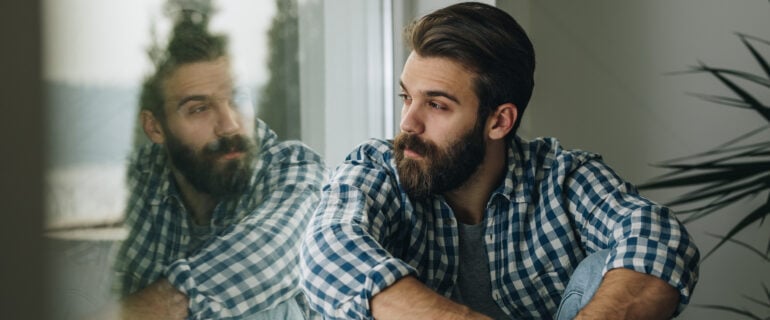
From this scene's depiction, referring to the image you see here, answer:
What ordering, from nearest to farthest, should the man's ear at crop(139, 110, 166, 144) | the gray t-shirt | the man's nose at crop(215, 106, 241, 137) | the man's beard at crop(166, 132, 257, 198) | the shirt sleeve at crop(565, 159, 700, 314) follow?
1. the man's ear at crop(139, 110, 166, 144)
2. the man's beard at crop(166, 132, 257, 198)
3. the man's nose at crop(215, 106, 241, 137)
4. the shirt sleeve at crop(565, 159, 700, 314)
5. the gray t-shirt

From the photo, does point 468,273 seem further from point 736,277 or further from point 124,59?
point 736,277

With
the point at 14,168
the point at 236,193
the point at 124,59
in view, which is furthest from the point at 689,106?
the point at 14,168

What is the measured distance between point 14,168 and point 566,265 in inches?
45.3

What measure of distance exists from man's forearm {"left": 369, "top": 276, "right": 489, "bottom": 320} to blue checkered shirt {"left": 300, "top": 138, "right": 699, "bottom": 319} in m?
0.18

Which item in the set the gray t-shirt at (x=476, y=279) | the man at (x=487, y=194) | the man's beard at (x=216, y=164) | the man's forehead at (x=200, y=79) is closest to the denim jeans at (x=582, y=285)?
the man at (x=487, y=194)

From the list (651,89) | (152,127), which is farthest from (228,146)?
(651,89)

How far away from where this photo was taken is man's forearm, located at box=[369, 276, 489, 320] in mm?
1268

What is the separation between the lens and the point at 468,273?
171 cm

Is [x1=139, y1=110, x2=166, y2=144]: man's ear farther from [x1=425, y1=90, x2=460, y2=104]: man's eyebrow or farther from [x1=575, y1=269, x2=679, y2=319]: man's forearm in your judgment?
[x1=575, y1=269, x2=679, y2=319]: man's forearm

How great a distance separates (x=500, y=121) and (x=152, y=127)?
33.5 inches

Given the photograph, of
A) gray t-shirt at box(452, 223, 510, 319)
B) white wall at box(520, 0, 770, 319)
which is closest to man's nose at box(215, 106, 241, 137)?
gray t-shirt at box(452, 223, 510, 319)

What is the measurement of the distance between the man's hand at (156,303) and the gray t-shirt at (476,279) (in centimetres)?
66

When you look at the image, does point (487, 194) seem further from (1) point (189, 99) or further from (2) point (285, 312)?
(1) point (189, 99)

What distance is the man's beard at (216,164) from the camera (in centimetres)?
122
